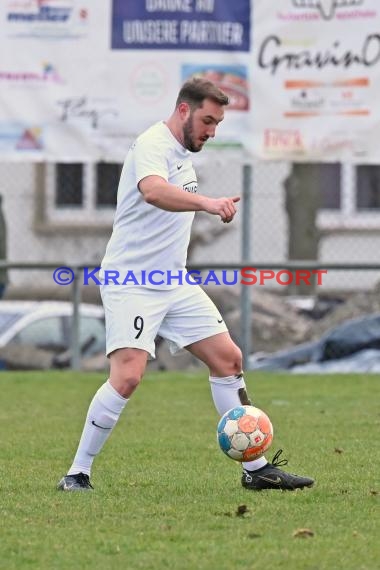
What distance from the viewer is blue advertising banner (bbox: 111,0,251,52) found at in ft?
48.1

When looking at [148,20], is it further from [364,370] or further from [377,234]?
[377,234]

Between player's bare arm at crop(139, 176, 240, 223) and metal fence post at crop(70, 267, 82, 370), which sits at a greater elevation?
player's bare arm at crop(139, 176, 240, 223)

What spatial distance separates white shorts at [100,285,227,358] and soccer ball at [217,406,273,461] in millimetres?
447

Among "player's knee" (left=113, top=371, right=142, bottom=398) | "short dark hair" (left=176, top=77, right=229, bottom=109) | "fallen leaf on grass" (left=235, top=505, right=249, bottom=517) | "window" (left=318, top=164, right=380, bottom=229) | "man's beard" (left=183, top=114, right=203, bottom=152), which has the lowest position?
"window" (left=318, top=164, right=380, bottom=229)

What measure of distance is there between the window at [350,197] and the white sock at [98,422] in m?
15.9

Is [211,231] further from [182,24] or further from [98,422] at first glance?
[98,422]

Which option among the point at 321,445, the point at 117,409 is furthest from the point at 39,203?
the point at 117,409

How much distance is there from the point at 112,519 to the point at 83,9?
9355mm

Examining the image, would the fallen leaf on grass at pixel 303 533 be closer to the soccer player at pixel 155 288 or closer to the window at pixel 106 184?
the soccer player at pixel 155 288

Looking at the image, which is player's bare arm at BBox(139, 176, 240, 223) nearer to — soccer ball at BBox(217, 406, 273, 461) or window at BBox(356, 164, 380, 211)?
soccer ball at BBox(217, 406, 273, 461)

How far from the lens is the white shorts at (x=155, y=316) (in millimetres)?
7043

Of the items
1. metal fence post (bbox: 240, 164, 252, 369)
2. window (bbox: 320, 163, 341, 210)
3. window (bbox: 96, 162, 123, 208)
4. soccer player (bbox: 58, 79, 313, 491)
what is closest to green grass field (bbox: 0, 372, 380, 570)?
soccer player (bbox: 58, 79, 313, 491)

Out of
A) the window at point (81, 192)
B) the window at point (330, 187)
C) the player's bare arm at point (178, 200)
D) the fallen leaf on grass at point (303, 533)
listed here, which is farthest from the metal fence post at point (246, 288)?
the window at point (330, 187)

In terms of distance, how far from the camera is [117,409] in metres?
7.11
